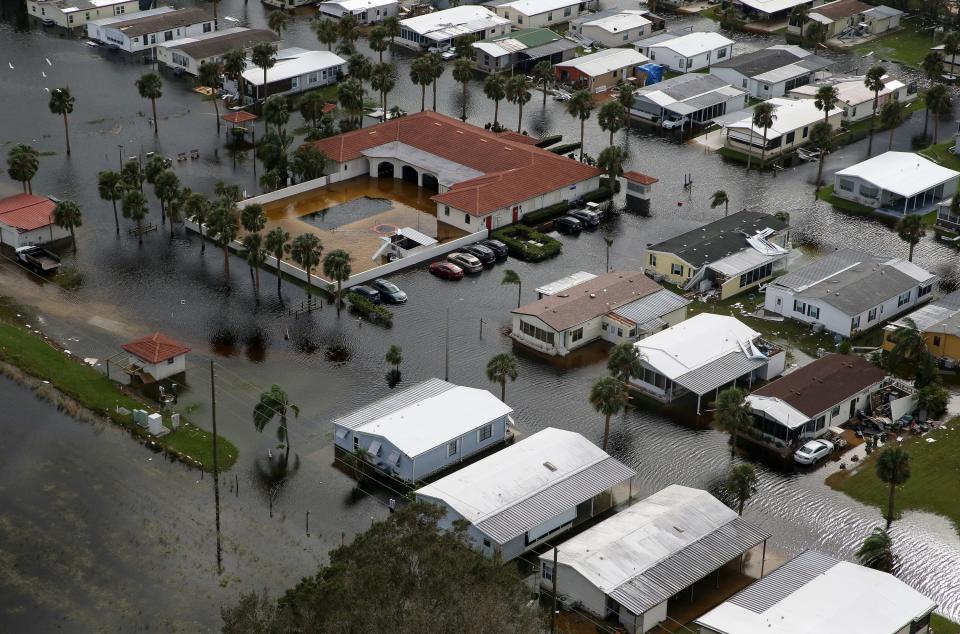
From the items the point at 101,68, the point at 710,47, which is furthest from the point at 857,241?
the point at 101,68

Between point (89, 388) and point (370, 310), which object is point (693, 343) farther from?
point (89, 388)

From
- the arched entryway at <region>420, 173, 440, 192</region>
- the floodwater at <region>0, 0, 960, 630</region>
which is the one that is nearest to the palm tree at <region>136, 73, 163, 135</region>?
the floodwater at <region>0, 0, 960, 630</region>

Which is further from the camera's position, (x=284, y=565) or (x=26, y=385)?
(x=26, y=385)

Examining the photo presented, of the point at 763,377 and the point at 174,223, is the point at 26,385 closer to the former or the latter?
the point at 174,223

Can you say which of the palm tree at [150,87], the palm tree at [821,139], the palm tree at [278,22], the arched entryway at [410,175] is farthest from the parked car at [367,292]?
the palm tree at [278,22]

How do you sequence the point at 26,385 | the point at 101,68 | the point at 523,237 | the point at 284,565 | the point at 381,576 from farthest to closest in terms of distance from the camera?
the point at 101,68, the point at 523,237, the point at 26,385, the point at 284,565, the point at 381,576

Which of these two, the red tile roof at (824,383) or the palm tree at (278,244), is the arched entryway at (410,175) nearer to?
the palm tree at (278,244)

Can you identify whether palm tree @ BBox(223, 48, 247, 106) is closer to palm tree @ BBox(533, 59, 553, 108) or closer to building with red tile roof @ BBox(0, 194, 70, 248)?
palm tree @ BBox(533, 59, 553, 108)

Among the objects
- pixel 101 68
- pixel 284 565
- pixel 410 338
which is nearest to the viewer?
pixel 284 565
